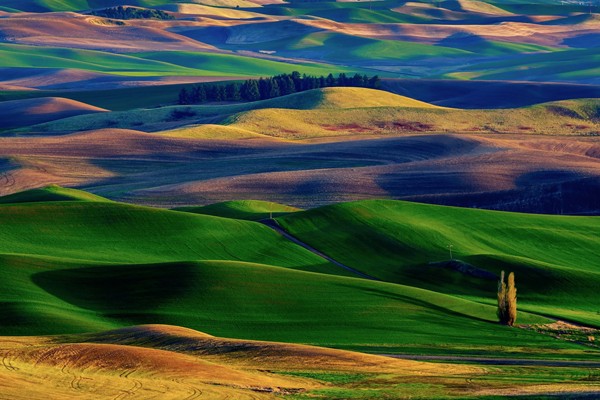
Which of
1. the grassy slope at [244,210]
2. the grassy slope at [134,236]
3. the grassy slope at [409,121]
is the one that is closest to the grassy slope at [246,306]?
the grassy slope at [134,236]

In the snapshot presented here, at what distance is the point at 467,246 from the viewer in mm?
66562

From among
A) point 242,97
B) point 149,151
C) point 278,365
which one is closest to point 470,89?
point 242,97

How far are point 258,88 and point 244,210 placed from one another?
7801 centimetres

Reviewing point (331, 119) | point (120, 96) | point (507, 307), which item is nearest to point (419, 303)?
point (507, 307)

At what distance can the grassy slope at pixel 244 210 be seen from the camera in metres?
72.3

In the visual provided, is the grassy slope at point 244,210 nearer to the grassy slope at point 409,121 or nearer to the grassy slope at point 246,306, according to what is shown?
the grassy slope at point 246,306

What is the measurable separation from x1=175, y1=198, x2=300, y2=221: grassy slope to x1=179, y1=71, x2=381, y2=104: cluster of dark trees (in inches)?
2771

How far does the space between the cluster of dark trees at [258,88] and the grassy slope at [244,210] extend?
231 ft

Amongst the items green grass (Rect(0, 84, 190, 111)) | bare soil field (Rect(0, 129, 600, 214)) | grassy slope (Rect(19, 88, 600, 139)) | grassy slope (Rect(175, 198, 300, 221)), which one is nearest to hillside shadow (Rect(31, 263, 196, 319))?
grassy slope (Rect(175, 198, 300, 221))

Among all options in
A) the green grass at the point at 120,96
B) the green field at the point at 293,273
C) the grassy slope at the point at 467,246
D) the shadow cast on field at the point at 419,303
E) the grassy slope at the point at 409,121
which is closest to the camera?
the green field at the point at 293,273

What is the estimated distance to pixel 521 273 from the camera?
59.4 m

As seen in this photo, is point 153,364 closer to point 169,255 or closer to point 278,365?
point 278,365

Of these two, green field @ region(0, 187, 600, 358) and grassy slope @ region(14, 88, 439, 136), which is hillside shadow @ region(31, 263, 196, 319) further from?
grassy slope @ region(14, 88, 439, 136)

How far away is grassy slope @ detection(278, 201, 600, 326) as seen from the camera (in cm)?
5822
